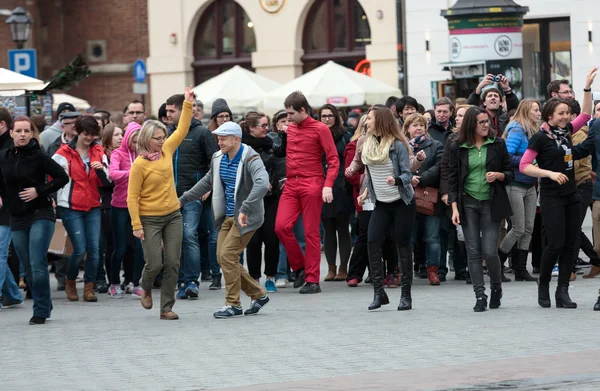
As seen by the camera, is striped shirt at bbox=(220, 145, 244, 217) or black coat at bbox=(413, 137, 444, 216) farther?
black coat at bbox=(413, 137, 444, 216)

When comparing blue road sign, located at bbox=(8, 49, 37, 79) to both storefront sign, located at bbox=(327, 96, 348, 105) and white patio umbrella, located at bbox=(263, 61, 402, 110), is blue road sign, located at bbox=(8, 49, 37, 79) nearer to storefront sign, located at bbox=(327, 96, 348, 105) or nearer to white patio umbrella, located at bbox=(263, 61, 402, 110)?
white patio umbrella, located at bbox=(263, 61, 402, 110)

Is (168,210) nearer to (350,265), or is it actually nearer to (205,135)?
(205,135)

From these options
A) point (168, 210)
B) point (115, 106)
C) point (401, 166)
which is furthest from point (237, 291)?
point (115, 106)

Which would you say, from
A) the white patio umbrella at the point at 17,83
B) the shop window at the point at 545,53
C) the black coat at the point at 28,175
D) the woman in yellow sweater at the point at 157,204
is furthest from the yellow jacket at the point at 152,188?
the shop window at the point at 545,53

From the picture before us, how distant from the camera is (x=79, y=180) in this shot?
45.5 ft

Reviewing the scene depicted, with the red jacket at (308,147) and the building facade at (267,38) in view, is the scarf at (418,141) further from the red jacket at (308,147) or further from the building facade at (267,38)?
the building facade at (267,38)

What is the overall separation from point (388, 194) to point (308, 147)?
2.07 metres

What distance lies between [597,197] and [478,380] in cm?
607

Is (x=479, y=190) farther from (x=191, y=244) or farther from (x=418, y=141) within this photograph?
(x=191, y=244)

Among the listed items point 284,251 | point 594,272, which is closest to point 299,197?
point 284,251

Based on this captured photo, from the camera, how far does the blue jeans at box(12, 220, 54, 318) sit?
12.1 meters

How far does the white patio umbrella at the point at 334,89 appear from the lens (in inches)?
1046

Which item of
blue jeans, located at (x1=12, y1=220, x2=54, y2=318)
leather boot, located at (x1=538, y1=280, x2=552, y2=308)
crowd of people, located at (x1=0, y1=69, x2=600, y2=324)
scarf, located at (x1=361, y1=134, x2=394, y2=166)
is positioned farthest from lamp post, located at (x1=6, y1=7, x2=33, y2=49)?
leather boot, located at (x1=538, y1=280, x2=552, y2=308)

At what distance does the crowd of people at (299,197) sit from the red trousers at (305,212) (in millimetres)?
15
